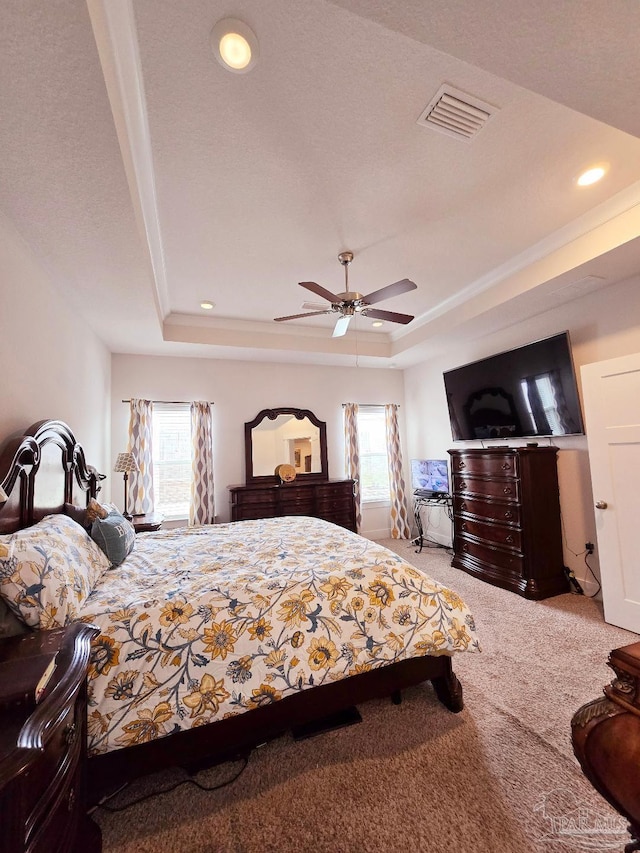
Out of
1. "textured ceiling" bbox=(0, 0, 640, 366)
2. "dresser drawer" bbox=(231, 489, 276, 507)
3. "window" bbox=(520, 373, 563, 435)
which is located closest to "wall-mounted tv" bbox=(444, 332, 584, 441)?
"window" bbox=(520, 373, 563, 435)

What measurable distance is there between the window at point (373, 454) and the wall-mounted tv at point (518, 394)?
4.78ft

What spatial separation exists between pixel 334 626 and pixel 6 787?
1.26 metres

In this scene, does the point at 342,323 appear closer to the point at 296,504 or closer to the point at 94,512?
the point at 94,512

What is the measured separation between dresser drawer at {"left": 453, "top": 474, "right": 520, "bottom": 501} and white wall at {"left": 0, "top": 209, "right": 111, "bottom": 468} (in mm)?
3967

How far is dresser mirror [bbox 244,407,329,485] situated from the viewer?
4973 mm

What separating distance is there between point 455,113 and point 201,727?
124 inches

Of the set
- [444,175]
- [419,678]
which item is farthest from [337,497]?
[444,175]

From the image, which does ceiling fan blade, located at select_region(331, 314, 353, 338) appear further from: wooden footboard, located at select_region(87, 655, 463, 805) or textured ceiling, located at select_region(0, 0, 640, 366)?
wooden footboard, located at select_region(87, 655, 463, 805)

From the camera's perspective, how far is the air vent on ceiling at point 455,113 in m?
1.69

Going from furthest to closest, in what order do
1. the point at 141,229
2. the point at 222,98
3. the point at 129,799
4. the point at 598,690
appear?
the point at 141,229, the point at 598,690, the point at 222,98, the point at 129,799

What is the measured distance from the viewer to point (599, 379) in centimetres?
287

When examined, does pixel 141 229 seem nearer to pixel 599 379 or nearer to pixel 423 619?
pixel 423 619

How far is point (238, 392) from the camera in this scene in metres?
4.98

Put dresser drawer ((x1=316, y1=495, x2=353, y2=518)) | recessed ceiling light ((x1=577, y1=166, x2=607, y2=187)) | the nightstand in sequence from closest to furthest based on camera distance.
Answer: the nightstand
recessed ceiling light ((x1=577, y1=166, x2=607, y2=187))
dresser drawer ((x1=316, y1=495, x2=353, y2=518))
